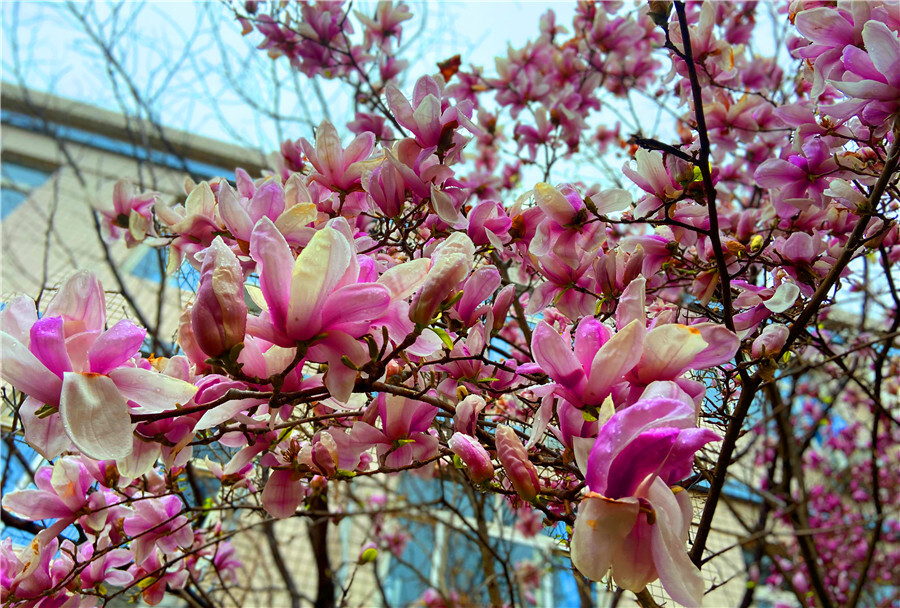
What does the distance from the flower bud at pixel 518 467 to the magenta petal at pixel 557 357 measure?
0.08 m

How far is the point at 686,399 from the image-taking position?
47 cm

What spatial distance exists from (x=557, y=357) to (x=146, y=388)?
0.39 meters

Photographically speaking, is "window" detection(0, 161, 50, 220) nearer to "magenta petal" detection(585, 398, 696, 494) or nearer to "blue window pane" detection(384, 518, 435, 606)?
"blue window pane" detection(384, 518, 435, 606)

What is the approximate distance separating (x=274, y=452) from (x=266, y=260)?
39 centimetres

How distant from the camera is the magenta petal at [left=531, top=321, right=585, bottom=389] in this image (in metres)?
0.53

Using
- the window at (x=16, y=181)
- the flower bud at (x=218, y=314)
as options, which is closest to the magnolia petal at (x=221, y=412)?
the flower bud at (x=218, y=314)

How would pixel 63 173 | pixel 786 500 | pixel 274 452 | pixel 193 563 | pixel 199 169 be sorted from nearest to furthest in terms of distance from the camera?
pixel 274 452 → pixel 193 563 → pixel 786 500 → pixel 63 173 → pixel 199 169

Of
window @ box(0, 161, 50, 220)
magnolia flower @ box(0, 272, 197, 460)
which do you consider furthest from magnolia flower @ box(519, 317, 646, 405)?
window @ box(0, 161, 50, 220)

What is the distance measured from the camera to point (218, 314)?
0.47 meters

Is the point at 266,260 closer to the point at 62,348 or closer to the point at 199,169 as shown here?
the point at 62,348

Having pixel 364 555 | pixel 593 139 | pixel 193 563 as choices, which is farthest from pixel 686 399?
Answer: pixel 593 139

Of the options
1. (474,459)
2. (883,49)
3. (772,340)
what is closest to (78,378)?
(474,459)

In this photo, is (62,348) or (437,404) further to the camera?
(437,404)

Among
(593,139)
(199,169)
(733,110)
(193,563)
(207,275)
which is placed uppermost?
(199,169)
